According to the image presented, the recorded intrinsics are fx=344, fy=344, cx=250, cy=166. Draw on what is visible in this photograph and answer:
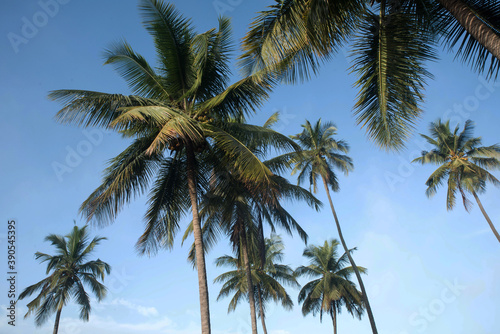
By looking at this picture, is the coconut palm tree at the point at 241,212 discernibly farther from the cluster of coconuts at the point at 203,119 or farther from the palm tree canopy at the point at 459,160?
the palm tree canopy at the point at 459,160

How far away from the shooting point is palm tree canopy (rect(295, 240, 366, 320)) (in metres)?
28.9

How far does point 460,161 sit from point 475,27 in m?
24.6

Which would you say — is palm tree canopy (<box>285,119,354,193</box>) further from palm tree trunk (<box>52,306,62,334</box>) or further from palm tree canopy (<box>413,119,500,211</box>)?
Answer: palm tree trunk (<box>52,306,62,334</box>)

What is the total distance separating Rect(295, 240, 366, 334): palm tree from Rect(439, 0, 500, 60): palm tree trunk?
27.0 meters

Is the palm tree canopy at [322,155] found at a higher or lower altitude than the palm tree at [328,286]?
higher

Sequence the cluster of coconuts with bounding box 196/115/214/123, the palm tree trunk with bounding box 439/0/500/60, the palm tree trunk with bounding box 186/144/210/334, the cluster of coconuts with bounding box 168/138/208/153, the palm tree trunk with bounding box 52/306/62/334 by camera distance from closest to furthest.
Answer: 1. the palm tree trunk with bounding box 439/0/500/60
2. the palm tree trunk with bounding box 186/144/210/334
3. the cluster of coconuts with bounding box 168/138/208/153
4. the cluster of coconuts with bounding box 196/115/214/123
5. the palm tree trunk with bounding box 52/306/62/334

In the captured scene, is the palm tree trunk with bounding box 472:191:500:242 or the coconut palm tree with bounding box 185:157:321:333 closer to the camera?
the coconut palm tree with bounding box 185:157:321:333

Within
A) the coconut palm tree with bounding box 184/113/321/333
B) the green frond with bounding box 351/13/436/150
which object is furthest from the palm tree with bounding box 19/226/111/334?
the green frond with bounding box 351/13/436/150

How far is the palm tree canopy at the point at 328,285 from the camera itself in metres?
28.9

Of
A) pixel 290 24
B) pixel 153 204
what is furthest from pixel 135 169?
pixel 290 24

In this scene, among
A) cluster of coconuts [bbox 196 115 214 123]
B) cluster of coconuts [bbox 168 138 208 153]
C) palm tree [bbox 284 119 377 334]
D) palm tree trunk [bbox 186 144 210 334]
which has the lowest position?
palm tree trunk [bbox 186 144 210 334]

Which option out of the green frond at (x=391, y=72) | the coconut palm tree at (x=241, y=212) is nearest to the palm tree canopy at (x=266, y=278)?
the coconut palm tree at (x=241, y=212)

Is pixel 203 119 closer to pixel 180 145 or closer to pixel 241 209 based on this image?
pixel 180 145

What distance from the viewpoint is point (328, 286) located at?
96.2 ft
